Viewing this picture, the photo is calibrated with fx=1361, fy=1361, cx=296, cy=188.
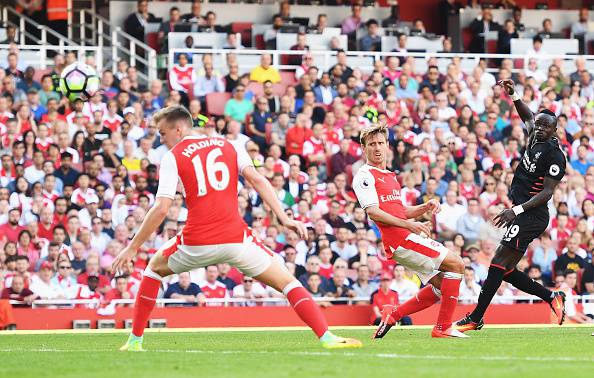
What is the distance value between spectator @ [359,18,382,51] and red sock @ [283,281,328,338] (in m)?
16.7

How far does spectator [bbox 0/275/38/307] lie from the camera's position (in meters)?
18.4

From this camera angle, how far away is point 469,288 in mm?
20688

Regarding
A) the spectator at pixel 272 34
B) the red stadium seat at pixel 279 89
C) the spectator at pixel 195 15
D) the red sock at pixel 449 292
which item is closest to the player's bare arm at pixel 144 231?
the red sock at pixel 449 292

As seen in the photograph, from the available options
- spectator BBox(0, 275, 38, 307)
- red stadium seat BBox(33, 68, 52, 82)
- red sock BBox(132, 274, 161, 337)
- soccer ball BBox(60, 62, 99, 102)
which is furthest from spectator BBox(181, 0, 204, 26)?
red sock BBox(132, 274, 161, 337)

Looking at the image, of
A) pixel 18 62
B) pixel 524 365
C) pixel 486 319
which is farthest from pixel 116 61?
pixel 524 365

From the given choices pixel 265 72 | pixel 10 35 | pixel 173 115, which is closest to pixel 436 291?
pixel 173 115

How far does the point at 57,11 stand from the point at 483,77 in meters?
8.65

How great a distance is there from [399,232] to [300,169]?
9693 mm

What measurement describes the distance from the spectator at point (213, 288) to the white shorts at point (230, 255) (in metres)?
8.30

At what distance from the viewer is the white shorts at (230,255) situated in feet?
36.2

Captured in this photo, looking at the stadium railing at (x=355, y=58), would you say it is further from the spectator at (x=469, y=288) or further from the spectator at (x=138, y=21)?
the spectator at (x=469, y=288)

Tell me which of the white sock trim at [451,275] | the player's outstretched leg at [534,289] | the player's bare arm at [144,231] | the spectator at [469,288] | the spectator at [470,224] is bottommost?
the spectator at [469,288]

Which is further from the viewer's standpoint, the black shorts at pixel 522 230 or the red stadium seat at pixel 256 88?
the red stadium seat at pixel 256 88

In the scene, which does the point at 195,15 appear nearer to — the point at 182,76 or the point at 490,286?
the point at 182,76
